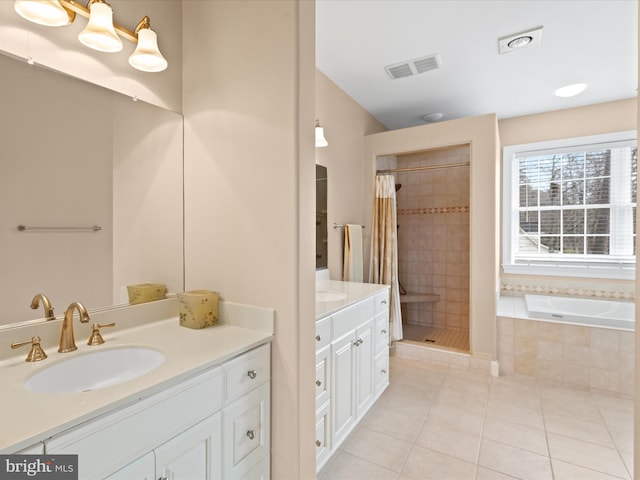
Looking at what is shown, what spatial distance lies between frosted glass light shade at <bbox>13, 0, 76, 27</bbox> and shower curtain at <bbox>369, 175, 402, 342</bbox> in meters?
2.71

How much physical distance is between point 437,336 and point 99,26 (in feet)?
12.8

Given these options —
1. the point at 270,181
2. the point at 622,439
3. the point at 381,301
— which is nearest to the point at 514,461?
the point at 622,439

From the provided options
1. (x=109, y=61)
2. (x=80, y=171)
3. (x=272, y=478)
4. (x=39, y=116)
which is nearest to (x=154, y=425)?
(x=272, y=478)

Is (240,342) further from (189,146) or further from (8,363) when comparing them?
(189,146)

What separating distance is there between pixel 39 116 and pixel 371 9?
181cm

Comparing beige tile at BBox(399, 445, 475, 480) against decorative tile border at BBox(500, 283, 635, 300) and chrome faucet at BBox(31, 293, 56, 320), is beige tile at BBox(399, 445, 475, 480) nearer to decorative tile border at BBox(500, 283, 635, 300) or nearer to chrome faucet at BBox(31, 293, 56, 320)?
chrome faucet at BBox(31, 293, 56, 320)

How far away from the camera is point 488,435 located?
210 centimetres

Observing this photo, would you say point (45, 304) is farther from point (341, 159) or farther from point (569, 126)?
point (569, 126)

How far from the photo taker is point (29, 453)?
70cm

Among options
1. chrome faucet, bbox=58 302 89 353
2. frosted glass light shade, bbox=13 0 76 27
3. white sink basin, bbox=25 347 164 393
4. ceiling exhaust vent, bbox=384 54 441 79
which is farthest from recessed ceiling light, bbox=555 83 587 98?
chrome faucet, bbox=58 302 89 353

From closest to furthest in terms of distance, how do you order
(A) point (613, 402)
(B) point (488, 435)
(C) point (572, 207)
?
(B) point (488, 435) < (A) point (613, 402) < (C) point (572, 207)

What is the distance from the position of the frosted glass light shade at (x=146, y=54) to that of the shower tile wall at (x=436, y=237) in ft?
11.0

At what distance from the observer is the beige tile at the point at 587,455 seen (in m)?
1.80

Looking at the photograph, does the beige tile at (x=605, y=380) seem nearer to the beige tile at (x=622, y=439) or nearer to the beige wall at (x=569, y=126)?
the beige tile at (x=622, y=439)
